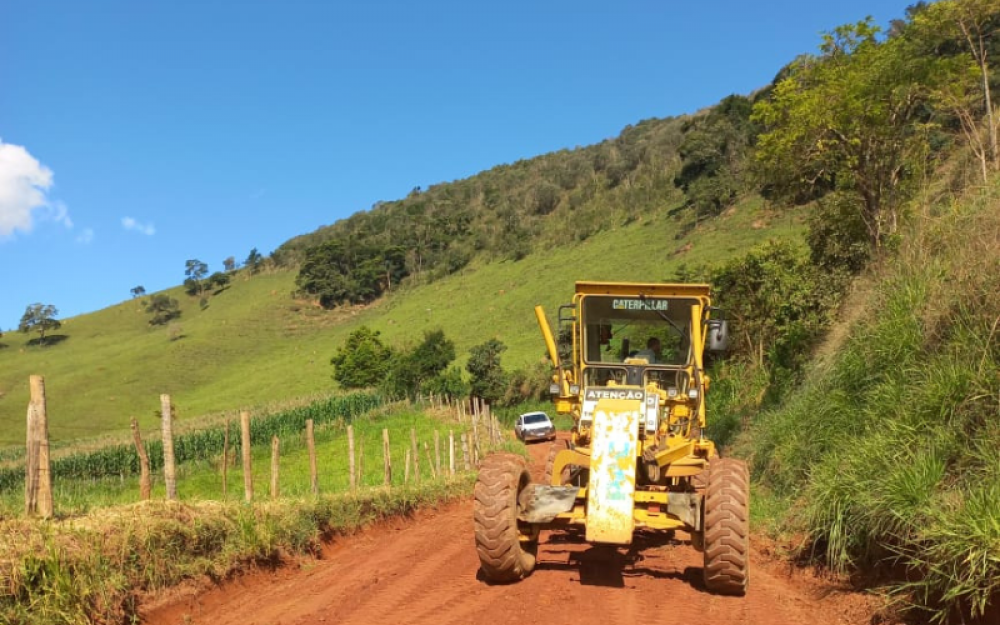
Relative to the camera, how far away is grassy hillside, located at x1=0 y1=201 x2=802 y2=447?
51.3 metres

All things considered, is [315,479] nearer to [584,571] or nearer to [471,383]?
[584,571]

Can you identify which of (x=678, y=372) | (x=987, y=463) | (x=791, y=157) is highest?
(x=791, y=157)

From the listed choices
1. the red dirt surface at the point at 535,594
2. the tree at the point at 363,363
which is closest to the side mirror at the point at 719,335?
the red dirt surface at the point at 535,594

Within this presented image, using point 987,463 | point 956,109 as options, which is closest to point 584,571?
point 987,463

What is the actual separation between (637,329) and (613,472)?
3.09 meters

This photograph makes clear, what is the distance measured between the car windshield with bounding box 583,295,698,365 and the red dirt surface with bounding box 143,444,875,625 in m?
2.21

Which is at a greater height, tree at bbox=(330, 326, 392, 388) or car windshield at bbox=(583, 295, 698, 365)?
car windshield at bbox=(583, 295, 698, 365)

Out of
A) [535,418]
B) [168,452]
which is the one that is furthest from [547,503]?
[535,418]

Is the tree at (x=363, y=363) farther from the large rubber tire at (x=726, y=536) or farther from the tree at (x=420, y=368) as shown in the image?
the large rubber tire at (x=726, y=536)

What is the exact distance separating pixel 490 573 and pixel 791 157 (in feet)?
45.1

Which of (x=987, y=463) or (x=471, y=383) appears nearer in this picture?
(x=987, y=463)

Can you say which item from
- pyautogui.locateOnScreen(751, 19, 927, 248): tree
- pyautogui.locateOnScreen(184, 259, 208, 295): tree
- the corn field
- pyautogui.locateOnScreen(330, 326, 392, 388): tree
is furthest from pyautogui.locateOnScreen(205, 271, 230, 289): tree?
pyautogui.locateOnScreen(751, 19, 927, 248): tree

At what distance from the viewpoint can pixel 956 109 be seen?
561 inches

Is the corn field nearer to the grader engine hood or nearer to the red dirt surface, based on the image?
the red dirt surface
